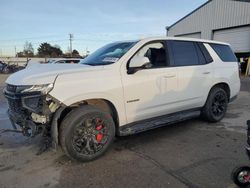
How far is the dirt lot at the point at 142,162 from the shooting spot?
3195 millimetres

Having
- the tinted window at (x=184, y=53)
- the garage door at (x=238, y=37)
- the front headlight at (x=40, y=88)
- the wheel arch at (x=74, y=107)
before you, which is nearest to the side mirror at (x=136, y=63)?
the wheel arch at (x=74, y=107)

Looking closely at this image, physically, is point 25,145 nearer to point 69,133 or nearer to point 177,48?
point 69,133

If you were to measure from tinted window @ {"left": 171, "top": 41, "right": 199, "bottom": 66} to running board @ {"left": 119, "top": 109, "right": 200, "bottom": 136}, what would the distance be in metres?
1.04

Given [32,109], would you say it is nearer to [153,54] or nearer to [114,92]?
[114,92]

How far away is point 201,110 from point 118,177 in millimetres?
3034

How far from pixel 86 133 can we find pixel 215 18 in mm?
22710

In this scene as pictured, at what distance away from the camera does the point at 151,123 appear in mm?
4445

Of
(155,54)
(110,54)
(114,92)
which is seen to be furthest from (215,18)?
(114,92)

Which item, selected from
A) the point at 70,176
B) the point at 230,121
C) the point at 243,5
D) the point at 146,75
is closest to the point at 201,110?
the point at 230,121

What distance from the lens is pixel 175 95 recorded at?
4.73 m

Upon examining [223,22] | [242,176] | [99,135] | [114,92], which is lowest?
[242,176]

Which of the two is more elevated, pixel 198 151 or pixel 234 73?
pixel 234 73

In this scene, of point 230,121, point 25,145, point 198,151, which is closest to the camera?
point 198,151

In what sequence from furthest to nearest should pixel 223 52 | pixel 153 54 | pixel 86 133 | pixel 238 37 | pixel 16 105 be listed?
pixel 238 37, pixel 223 52, pixel 153 54, pixel 86 133, pixel 16 105
